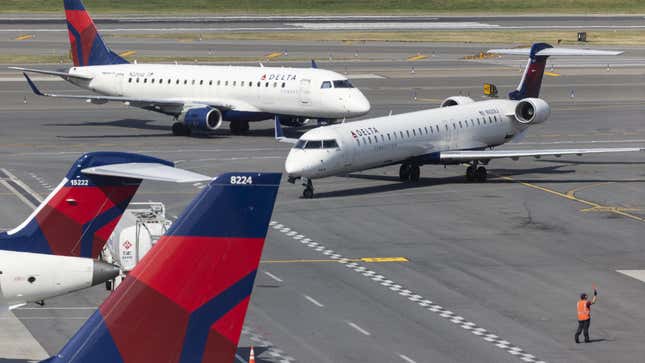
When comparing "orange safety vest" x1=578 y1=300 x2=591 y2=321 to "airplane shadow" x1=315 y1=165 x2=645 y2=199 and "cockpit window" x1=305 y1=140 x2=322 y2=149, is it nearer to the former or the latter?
"cockpit window" x1=305 y1=140 x2=322 y2=149

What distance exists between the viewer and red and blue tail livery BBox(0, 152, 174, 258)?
81.1 feet

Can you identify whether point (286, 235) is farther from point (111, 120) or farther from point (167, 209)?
point (111, 120)

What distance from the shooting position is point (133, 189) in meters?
24.6

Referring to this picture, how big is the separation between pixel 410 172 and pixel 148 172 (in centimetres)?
3593

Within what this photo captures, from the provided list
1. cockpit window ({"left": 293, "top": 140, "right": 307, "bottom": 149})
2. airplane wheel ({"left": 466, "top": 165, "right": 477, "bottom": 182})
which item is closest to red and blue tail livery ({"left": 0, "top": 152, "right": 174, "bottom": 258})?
cockpit window ({"left": 293, "top": 140, "right": 307, "bottom": 149})

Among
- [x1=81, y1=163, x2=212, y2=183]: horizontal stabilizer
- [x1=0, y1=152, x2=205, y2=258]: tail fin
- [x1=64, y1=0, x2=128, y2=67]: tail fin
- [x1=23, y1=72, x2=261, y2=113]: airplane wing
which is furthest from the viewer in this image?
[x1=64, y1=0, x2=128, y2=67]: tail fin

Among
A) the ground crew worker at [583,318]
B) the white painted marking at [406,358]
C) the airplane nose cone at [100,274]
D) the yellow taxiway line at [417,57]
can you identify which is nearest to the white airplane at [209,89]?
the ground crew worker at [583,318]

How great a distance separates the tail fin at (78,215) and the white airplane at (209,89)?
42297 millimetres

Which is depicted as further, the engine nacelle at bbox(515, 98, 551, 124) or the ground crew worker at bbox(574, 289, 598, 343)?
the engine nacelle at bbox(515, 98, 551, 124)

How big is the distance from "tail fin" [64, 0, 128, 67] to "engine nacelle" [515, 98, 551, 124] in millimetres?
26648

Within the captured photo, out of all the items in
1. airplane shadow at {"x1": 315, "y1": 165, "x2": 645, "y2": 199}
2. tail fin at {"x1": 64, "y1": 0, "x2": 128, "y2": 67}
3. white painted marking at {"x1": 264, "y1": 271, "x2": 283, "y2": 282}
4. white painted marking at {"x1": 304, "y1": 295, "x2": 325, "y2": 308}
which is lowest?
white painted marking at {"x1": 304, "y1": 295, "x2": 325, "y2": 308}

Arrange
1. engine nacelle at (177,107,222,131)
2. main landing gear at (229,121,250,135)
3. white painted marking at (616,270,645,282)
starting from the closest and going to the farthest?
1. white painted marking at (616,270,645,282)
2. engine nacelle at (177,107,222,131)
3. main landing gear at (229,121,250,135)

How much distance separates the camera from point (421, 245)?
4394cm

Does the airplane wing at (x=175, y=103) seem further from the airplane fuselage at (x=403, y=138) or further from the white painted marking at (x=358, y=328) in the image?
the white painted marking at (x=358, y=328)
